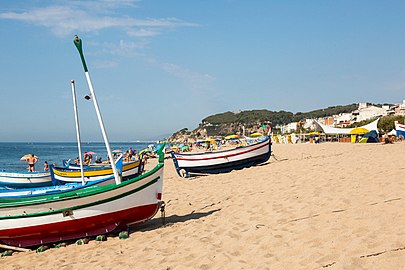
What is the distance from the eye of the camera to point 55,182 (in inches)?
599

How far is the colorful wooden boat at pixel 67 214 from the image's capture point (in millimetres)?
6832

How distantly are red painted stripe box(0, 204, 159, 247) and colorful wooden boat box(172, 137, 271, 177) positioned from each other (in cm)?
980

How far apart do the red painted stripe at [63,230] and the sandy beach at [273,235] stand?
26 centimetres

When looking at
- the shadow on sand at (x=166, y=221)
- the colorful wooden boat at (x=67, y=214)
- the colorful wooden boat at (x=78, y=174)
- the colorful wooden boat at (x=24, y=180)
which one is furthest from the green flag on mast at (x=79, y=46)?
the colorful wooden boat at (x=24, y=180)

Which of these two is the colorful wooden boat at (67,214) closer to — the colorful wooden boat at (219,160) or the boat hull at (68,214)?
the boat hull at (68,214)

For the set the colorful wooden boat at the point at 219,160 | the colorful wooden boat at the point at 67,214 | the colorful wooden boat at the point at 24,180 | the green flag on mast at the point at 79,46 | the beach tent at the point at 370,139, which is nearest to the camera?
the colorful wooden boat at the point at 67,214

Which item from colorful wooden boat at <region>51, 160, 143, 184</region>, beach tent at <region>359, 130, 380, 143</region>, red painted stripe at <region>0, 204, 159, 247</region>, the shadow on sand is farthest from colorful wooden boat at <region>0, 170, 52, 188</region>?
beach tent at <region>359, 130, 380, 143</region>

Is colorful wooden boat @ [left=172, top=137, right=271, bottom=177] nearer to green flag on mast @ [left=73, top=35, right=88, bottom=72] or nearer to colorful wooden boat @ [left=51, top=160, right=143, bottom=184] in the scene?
colorful wooden boat @ [left=51, top=160, right=143, bottom=184]

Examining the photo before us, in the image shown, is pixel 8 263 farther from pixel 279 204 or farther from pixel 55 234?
pixel 279 204

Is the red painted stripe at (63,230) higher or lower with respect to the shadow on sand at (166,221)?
higher

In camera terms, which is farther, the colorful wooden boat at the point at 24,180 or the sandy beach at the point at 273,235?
the colorful wooden boat at the point at 24,180

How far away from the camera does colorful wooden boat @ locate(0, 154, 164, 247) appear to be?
22.4 ft

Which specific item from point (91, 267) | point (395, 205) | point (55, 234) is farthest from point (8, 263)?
point (395, 205)

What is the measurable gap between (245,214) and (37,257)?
396cm
